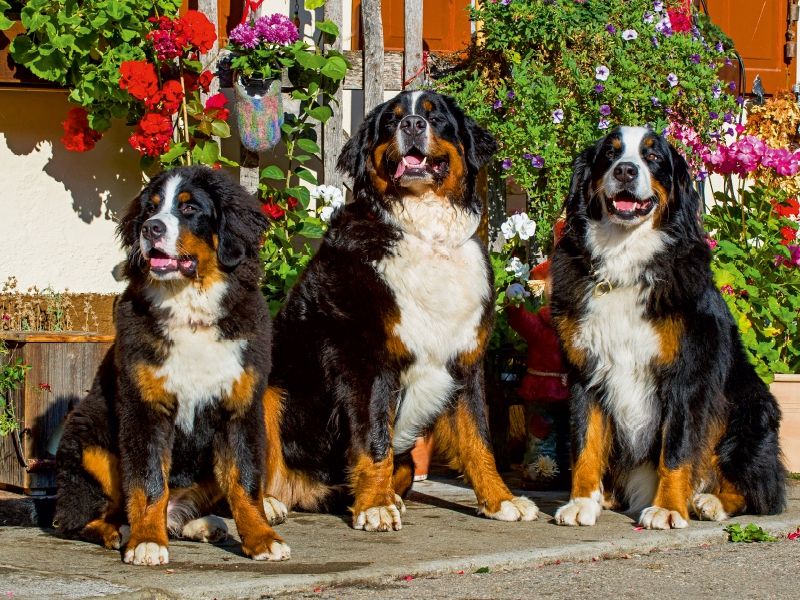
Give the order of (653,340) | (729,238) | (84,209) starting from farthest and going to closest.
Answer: (84,209) < (729,238) < (653,340)

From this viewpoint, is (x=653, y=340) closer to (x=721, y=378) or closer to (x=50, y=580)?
(x=721, y=378)

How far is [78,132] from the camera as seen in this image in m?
5.98

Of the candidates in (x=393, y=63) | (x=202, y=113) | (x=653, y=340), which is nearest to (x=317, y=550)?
(x=653, y=340)

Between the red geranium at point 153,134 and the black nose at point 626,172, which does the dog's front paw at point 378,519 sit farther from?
the red geranium at point 153,134

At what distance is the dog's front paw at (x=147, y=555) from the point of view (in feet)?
10.2

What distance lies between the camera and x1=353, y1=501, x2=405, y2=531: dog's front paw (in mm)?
3805

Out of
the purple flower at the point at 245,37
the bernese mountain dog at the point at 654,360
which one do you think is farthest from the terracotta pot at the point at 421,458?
the purple flower at the point at 245,37

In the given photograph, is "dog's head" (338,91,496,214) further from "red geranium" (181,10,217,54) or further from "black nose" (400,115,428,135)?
"red geranium" (181,10,217,54)

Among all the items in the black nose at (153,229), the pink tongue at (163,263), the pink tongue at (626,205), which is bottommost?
the pink tongue at (163,263)

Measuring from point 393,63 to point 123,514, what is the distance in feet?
12.8

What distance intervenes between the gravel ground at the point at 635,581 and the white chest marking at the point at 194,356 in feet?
2.62

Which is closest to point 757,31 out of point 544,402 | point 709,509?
point 544,402

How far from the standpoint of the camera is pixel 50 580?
2.95 m

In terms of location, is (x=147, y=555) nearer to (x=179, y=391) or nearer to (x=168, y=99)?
(x=179, y=391)
